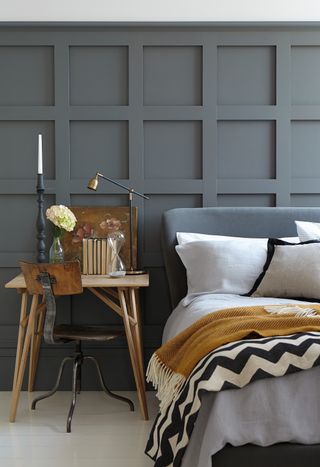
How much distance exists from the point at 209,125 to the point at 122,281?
3.99 ft

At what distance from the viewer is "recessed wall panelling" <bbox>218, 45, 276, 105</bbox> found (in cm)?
440

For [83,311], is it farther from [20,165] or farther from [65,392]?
[20,165]

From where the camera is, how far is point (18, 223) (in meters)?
4.44

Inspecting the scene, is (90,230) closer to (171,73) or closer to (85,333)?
(85,333)

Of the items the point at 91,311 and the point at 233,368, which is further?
the point at 91,311

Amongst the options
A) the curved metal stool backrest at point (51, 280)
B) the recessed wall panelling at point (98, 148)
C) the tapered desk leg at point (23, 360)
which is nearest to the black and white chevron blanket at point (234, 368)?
the curved metal stool backrest at point (51, 280)

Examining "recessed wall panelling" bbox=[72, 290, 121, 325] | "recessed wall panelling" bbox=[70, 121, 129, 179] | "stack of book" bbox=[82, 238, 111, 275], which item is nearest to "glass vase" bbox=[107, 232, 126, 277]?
"stack of book" bbox=[82, 238, 111, 275]

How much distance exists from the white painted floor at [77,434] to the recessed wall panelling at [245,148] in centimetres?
151

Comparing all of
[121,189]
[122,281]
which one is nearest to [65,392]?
[122,281]

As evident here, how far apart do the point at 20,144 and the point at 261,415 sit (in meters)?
2.67

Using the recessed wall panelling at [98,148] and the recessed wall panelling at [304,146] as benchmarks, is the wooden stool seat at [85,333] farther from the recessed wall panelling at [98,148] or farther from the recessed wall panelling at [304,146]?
the recessed wall panelling at [304,146]

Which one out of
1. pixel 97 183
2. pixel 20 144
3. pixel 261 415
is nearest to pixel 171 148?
pixel 97 183

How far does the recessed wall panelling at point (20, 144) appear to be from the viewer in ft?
14.5

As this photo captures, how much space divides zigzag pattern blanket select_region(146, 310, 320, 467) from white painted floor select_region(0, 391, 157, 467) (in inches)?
27.3
